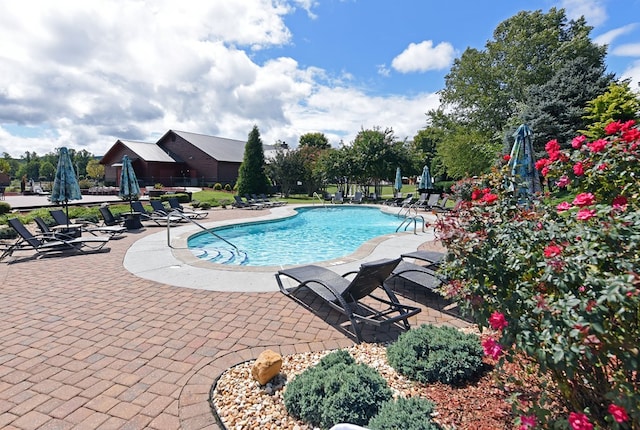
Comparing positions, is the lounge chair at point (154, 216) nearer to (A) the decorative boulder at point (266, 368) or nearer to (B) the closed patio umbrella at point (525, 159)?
(A) the decorative boulder at point (266, 368)

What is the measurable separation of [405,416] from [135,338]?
10.7 feet

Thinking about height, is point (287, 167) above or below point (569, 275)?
above

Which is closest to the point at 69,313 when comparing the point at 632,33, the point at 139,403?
the point at 139,403

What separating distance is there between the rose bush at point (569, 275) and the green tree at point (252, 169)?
26.7m

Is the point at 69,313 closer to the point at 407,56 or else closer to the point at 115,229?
the point at 115,229

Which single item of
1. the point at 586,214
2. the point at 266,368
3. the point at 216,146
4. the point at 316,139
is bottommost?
the point at 266,368

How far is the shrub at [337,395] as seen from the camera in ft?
7.30

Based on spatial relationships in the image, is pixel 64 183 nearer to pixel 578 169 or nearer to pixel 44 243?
pixel 44 243

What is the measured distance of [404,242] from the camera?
9055mm

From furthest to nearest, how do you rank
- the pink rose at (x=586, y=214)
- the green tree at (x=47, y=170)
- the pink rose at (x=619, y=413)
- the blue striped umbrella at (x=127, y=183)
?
the green tree at (x=47, y=170)
the blue striped umbrella at (x=127, y=183)
the pink rose at (x=586, y=214)
the pink rose at (x=619, y=413)

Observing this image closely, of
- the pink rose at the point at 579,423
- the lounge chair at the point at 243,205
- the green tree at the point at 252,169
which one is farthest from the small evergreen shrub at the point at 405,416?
the green tree at the point at 252,169

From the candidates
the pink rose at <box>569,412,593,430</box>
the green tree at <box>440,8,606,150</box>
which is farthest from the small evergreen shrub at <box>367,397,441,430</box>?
the green tree at <box>440,8,606,150</box>

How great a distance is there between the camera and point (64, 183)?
9.25 metres

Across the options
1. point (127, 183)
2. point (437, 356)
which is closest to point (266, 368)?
point (437, 356)
